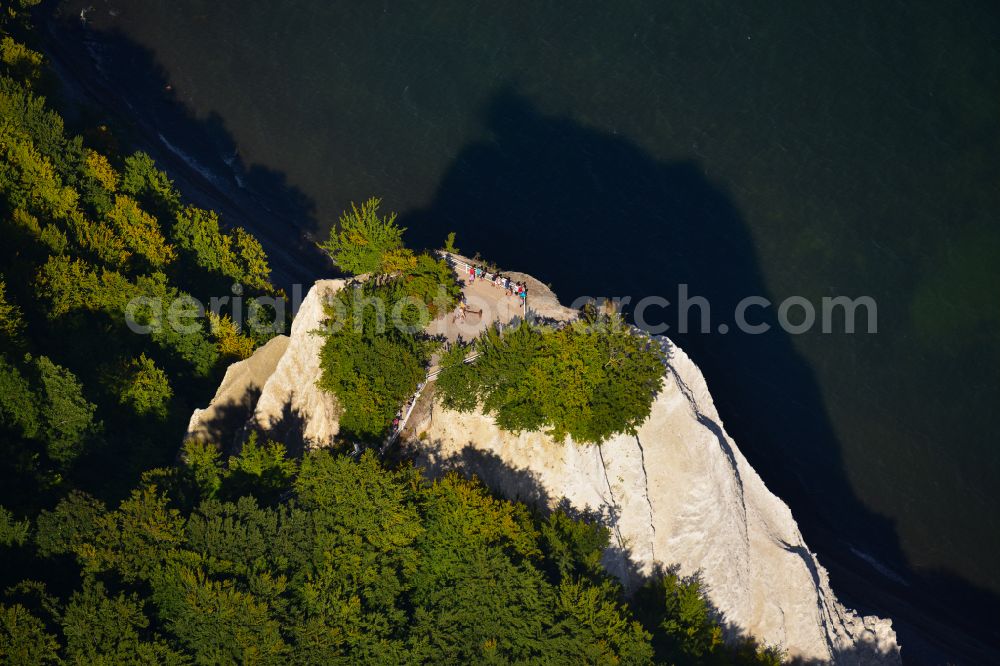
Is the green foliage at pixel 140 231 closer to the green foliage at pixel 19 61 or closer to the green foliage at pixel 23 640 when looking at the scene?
the green foliage at pixel 19 61

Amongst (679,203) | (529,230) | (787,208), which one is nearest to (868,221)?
(787,208)

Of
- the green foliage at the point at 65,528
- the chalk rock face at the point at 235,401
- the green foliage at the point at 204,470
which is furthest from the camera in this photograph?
the chalk rock face at the point at 235,401

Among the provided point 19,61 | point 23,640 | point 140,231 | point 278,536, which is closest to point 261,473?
point 278,536

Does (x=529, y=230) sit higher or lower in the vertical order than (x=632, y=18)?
Result: lower

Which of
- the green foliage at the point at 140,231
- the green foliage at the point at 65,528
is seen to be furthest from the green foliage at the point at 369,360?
the green foliage at the point at 140,231

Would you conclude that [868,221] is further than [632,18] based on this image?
No

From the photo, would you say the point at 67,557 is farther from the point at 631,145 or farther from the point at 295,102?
the point at 631,145
